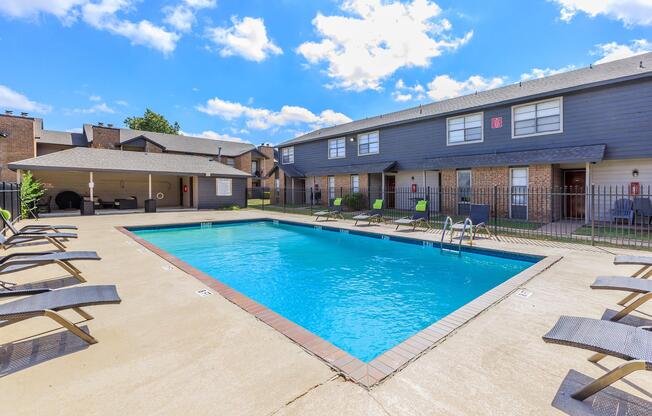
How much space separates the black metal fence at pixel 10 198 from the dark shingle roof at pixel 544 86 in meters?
17.9

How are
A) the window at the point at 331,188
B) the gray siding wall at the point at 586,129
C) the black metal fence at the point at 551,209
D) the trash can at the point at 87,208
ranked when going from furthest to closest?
the window at the point at 331,188 → the trash can at the point at 87,208 → the gray siding wall at the point at 586,129 → the black metal fence at the point at 551,209

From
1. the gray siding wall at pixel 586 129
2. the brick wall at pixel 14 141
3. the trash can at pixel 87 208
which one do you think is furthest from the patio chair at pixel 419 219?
the brick wall at pixel 14 141

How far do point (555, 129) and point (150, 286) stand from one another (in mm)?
16277

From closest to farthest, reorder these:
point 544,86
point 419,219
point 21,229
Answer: point 21,229
point 419,219
point 544,86

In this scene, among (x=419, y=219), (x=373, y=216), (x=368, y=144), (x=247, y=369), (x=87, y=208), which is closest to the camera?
(x=247, y=369)

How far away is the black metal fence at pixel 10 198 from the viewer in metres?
11.4

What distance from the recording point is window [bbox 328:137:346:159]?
2297 cm

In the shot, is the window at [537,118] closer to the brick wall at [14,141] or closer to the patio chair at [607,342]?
the patio chair at [607,342]

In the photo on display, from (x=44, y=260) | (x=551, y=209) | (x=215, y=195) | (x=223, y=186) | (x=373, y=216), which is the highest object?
(x=223, y=186)

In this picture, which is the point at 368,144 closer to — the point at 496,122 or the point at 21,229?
the point at 496,122

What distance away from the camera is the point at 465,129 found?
16.5 meters

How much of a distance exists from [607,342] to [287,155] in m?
27.2

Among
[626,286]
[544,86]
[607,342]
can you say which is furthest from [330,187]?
[607,342]

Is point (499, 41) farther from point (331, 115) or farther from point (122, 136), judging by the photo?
point (122, 136)
